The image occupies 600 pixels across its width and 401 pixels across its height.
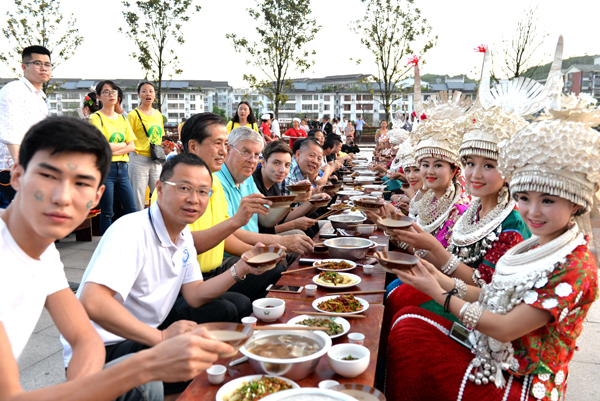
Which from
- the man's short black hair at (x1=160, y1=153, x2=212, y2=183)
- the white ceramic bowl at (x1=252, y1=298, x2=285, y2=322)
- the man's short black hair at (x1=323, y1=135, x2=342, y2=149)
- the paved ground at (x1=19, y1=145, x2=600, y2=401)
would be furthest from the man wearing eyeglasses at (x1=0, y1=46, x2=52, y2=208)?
the man's short black hair at (x1=323, y1=135, x2=342, y2=149)

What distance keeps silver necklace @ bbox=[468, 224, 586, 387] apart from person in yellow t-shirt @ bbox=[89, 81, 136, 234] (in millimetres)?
4838

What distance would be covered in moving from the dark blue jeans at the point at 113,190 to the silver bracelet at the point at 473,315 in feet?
16.2

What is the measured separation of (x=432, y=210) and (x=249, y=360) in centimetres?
242

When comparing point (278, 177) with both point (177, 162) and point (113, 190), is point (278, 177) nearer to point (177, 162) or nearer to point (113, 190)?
point (177, 162)

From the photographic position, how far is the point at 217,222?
324 centimetres

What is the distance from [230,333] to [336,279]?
1.40 meters

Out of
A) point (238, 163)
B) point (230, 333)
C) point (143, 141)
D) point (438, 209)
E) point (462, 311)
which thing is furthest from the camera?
point (143, 141)

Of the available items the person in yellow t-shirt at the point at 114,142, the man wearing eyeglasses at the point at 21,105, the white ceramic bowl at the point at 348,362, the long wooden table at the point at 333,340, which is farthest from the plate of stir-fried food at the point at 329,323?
the person in yellow t-shirt at the point at 114,142

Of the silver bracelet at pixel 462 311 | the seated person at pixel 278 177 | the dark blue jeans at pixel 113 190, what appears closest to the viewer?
the silver bracelet at pixel 462 311

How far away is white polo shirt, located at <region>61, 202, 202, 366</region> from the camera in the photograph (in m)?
1.95

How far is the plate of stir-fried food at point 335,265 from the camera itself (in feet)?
9.32

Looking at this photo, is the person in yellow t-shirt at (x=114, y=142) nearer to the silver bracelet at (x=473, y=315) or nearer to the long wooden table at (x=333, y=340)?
the long wooden table at (x=333, y=340)

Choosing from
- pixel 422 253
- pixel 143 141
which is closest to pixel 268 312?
pixel 422 253

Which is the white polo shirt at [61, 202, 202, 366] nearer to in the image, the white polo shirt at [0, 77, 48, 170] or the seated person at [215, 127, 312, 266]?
the seated person at [215, 127, 312, 266]
